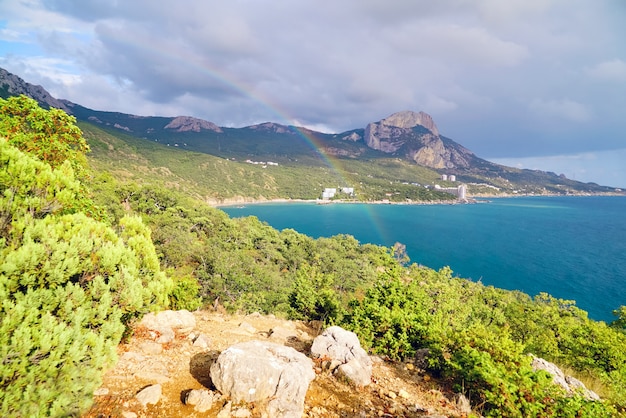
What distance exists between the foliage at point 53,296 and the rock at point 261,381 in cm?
241

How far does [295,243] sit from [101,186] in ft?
119

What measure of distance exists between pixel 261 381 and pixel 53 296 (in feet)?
15.0

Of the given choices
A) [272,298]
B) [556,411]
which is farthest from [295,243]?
[556,411]

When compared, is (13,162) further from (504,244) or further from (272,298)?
(504,244)

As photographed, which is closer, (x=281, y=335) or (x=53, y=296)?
(x=53, y=296)

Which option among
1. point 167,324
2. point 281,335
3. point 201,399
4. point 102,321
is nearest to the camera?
point 102,321

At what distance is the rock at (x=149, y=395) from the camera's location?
6227mm

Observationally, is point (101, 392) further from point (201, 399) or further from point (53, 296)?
point (53, 296)

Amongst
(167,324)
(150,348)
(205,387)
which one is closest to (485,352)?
(205,387)

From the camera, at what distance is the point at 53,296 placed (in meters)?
5.43

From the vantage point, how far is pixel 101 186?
1823 inches

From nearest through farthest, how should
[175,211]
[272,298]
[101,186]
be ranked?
[272,298], [101,186], [175,211]

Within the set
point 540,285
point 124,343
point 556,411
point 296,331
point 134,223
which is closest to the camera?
point 556,411

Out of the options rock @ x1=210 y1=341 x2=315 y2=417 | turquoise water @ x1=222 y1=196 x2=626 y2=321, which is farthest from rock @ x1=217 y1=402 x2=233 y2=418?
turquoise water @ x1=222 y1=196 x2=626 y2=321
